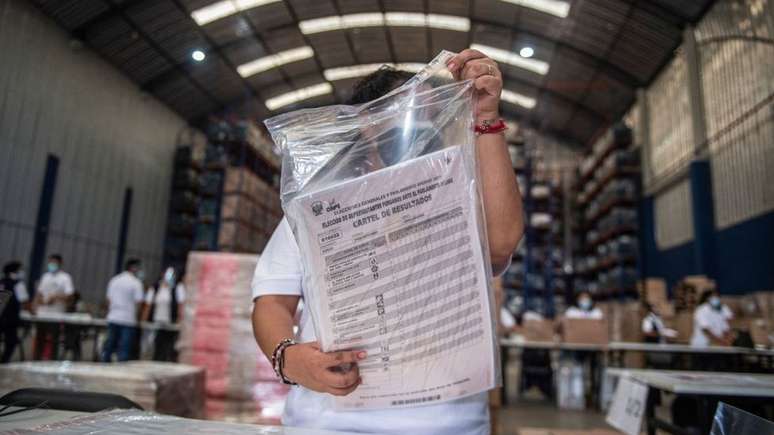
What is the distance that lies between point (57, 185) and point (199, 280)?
321 inches

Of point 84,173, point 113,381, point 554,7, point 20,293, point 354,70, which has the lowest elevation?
point 113,381

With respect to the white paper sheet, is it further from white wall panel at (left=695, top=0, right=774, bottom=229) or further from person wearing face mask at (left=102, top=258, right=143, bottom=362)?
white wall panel at (left=695, top=0, right=774, bottom=229)

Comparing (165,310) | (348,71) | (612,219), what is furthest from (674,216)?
(348,71)

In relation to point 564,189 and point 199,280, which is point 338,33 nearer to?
point 199,280

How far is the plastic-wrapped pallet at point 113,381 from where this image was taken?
2.04 metres

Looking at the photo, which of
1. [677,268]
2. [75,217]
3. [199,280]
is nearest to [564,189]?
[677,268]

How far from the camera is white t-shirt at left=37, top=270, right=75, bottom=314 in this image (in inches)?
271

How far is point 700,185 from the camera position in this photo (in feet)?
29.6

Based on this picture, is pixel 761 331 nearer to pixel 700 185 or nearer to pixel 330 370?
pixel 700 185

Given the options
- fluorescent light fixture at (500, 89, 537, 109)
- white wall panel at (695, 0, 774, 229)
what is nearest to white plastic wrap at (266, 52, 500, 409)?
fluorescent light fixture at (500, 89, 537, 109)

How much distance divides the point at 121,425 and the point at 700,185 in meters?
10.1

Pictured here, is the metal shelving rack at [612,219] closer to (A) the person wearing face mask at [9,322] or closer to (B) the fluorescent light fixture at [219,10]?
(A) the person wearing face mask at [9,322]

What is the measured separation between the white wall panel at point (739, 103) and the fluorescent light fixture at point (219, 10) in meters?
7.56

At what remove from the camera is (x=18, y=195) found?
328 inches
